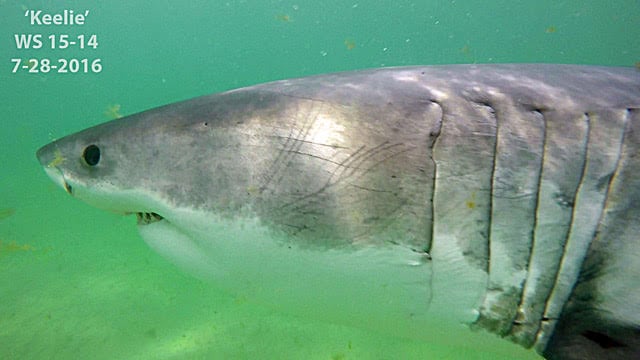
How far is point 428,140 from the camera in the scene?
1540 millimetres

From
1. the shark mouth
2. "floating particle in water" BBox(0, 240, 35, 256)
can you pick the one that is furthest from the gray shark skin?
"floating particle in water" BBox(0, 240, 35, 256)

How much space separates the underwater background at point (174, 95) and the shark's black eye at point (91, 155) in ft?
2.78

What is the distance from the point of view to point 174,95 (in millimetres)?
109938

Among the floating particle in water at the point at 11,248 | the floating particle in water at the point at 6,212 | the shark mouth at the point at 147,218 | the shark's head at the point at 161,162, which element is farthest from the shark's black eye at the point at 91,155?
the floating particle in water at the point at 6,212

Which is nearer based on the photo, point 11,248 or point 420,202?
point 420,202

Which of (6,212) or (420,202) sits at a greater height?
(420,202)

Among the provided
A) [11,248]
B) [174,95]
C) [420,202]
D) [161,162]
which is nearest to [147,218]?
[161,162]

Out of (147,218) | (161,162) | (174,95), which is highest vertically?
(161,162)

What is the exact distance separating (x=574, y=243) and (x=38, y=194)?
14.7 m

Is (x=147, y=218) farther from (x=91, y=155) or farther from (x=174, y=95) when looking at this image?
(x=174, y=95)

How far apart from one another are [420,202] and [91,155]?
1.29 m

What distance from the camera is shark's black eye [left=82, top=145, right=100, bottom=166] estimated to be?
1771mm

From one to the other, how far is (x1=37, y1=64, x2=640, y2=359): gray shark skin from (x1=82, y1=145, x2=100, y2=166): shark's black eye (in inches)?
1.9

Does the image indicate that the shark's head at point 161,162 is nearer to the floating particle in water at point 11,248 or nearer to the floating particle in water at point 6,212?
the floating particle in water at point 11,248
